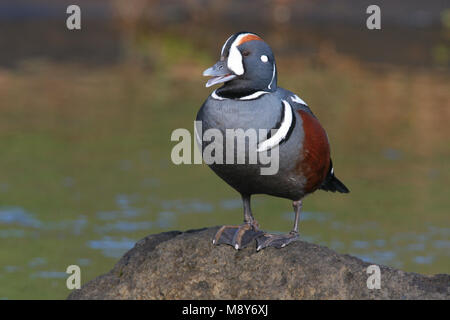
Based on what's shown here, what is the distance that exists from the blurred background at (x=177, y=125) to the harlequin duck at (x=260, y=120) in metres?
4.38

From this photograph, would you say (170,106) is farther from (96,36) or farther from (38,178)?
(96,36)

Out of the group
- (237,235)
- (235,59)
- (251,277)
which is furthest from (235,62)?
(251,277)

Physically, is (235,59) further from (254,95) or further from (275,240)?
(275,240)

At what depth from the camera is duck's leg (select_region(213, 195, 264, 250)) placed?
7410mm

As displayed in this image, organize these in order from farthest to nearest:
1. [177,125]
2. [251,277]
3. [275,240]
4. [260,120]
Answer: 1. [177,125]
2. [275,240]
3. [251,277]
4. [260,120]

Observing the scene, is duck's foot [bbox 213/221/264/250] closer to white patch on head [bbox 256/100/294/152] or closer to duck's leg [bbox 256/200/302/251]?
Result: duck's leg [bbox 256/200/302/251]

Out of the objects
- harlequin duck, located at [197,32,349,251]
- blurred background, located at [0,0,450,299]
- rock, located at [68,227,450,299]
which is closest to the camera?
harlequin duck, located at [197,32,349,251]

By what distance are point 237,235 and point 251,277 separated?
15.0 inches

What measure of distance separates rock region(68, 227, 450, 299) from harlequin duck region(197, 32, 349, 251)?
0.15 meters

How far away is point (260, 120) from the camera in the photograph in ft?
22.8

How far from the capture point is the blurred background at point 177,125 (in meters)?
12.4

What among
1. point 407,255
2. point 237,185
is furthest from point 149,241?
point 407,255

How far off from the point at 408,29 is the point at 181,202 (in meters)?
17.2

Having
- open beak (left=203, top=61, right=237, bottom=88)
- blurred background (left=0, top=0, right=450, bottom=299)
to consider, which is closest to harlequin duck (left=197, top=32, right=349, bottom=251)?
open beak (left=203, top=61, right=237, bottom=88)
